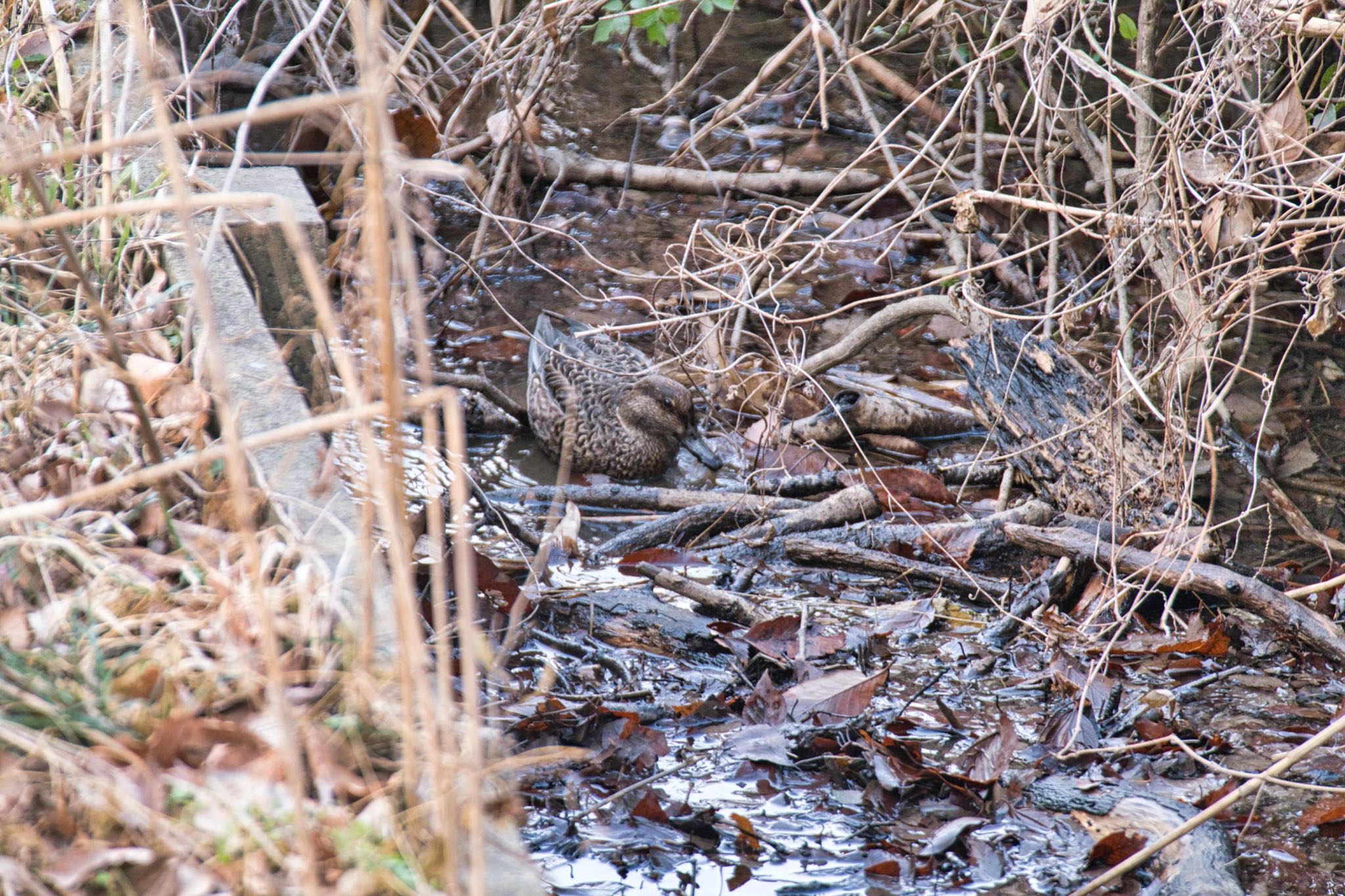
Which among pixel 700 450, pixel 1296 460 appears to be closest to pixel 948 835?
pixel 700 450

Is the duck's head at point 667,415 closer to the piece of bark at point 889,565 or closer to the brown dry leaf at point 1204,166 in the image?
the piece of bark at point 889,565

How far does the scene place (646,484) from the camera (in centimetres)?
576

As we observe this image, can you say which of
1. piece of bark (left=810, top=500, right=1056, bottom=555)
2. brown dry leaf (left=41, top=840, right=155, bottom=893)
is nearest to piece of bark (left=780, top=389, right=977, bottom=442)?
piece of bark (left=810, top=500, right=1056, bottom=555)

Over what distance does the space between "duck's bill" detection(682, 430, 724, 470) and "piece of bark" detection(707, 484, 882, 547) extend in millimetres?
1012

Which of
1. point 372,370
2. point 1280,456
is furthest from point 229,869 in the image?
point 1280,456

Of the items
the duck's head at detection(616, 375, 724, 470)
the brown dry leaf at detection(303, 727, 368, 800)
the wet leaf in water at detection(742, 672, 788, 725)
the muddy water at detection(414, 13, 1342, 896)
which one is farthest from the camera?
the duck's head at detection(616, 375, 724, 470)

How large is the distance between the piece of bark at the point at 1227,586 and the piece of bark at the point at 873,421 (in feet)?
5.09

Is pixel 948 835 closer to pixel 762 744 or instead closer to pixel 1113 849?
pixel 1113 849

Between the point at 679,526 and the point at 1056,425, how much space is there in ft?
4.85

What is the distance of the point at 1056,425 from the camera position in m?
4.40

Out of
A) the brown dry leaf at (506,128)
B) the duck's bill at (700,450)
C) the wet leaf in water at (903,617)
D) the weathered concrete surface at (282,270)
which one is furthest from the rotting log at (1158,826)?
the brown dry leaf at (506,128)

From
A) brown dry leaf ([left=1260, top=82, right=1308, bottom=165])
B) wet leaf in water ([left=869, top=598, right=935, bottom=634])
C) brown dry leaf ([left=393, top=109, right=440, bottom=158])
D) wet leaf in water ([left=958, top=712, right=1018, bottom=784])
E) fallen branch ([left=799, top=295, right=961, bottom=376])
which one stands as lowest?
wet leaf in water ([left=869, top=598, right=935, bottom=634])

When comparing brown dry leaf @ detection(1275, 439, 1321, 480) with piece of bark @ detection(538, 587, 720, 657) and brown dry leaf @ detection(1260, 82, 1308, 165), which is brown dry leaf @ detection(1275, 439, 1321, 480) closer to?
brown dry leaf @ detection(1260, 82, 1308, 165)

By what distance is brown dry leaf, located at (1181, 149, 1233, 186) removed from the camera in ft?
12.5
